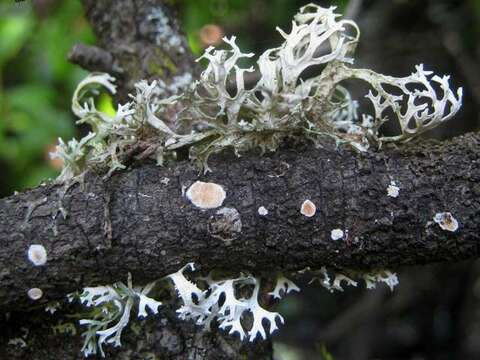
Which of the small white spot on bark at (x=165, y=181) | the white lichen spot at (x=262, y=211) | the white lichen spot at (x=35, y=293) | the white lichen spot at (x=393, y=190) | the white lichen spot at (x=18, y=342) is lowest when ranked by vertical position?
the white lichen spot at (x=18, y=342)

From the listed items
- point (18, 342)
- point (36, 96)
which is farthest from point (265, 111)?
point (36, 96)

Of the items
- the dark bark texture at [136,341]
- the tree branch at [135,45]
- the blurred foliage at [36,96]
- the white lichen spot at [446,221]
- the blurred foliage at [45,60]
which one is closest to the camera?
the white lichen spot at [446,221]

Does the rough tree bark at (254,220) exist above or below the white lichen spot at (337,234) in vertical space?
above

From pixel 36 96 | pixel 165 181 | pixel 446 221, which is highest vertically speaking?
pixel 165 181

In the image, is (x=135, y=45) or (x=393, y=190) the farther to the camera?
(x=135, y=45)

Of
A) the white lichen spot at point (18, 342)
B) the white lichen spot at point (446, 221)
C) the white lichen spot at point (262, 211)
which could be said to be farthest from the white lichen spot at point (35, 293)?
the white lichen spot at point (446, 221)

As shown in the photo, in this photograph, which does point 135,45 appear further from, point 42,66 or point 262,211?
point 42,66

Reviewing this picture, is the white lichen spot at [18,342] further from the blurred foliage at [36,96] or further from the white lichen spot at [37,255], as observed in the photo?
the blurred foliage at [36,96]
